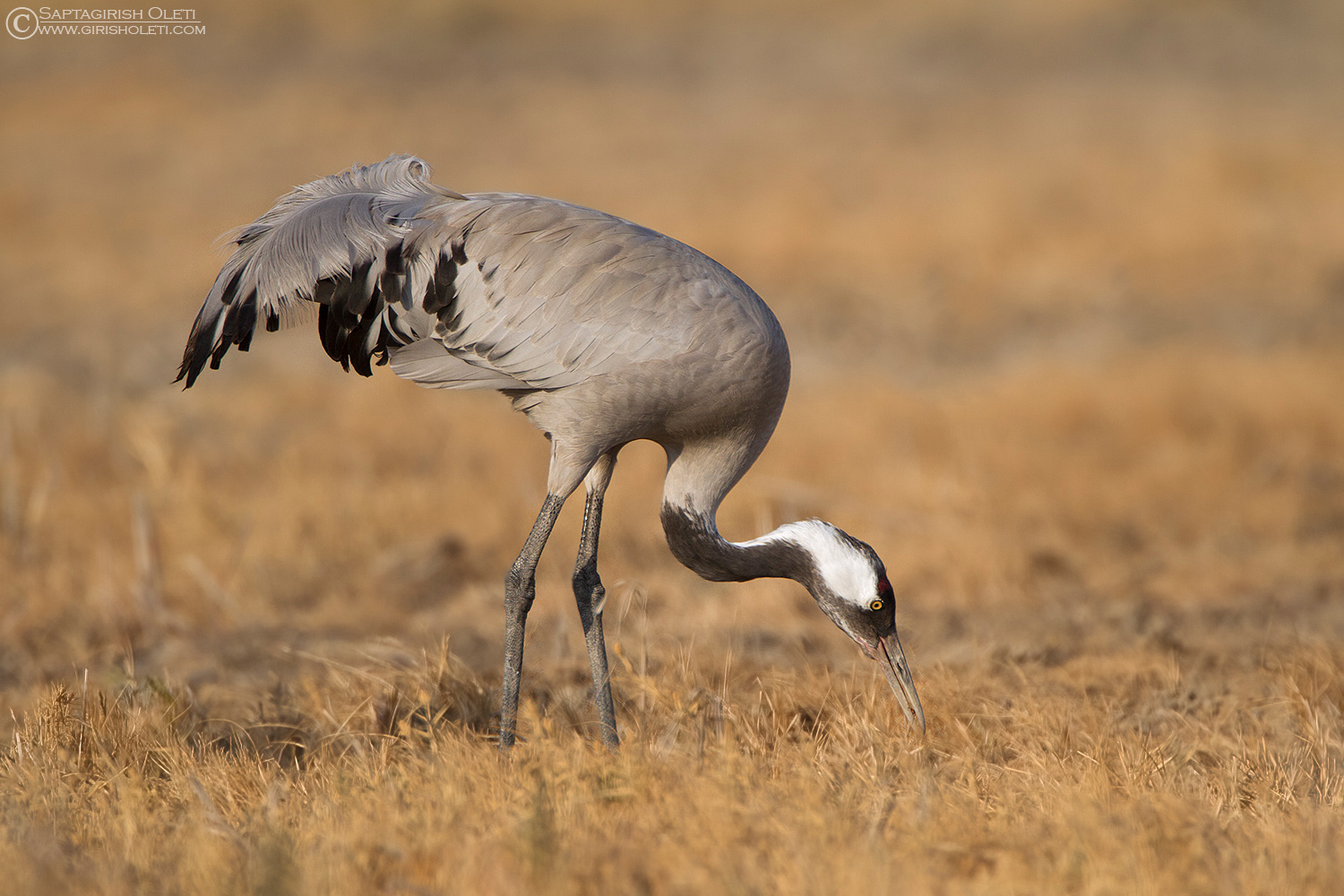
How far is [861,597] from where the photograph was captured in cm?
400

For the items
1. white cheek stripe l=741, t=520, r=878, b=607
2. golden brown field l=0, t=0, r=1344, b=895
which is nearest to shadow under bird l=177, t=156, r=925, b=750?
white cheek stripe l=741, t=520, r=878, b=607

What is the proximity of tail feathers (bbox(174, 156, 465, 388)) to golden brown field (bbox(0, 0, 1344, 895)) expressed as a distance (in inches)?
44.5

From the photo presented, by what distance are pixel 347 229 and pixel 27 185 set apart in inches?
596

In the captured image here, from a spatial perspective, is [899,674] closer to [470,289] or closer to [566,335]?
[566,335]

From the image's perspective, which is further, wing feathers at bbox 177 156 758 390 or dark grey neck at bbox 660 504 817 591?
dark grey neck at bbox 660 504 817 591

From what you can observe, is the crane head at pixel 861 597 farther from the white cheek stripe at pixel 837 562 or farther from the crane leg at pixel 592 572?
the crane leg at pixel 592 572

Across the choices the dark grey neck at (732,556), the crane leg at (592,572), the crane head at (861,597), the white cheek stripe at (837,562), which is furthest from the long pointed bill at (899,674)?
the crane leg at (592,572)

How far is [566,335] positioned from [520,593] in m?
0.92

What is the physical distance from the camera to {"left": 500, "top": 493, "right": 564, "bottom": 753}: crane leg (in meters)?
4.09

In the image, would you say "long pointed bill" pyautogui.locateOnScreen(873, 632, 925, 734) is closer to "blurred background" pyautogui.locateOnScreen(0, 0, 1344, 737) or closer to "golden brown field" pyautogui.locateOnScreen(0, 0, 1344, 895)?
"golden brown field" pyautogui.locateOnScreen(0, 0, 1344, 895)

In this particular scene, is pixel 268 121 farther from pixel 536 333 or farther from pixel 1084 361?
pixel 536 333

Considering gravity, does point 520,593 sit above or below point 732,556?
below

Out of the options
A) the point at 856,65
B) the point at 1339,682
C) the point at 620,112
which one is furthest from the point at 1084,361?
the point at 856,65

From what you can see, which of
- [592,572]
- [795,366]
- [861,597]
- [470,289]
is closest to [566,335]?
[470,289]
